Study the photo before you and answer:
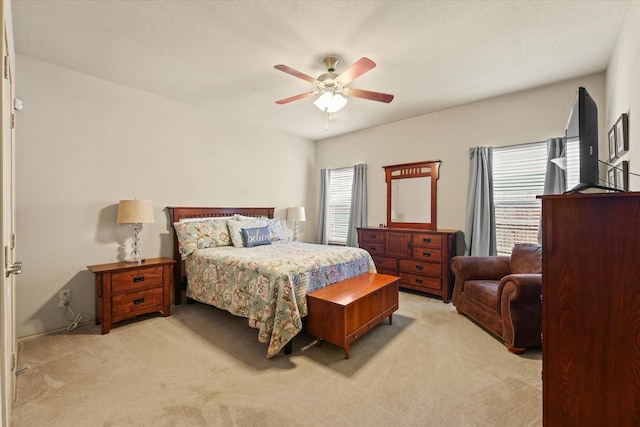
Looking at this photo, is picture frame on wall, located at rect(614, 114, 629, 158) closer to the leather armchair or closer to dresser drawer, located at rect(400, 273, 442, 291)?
the leather armchair

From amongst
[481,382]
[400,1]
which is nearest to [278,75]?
[400,1]

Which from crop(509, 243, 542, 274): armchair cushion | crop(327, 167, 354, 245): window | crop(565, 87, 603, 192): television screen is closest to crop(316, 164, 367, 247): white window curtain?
crop(327, 167, 354, 245): window

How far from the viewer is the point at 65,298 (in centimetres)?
303

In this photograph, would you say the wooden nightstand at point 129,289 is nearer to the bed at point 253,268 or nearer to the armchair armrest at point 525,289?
the bed at point 253,268

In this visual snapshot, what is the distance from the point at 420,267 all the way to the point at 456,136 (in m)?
2.01

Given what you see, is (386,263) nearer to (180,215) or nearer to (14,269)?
(180,215)

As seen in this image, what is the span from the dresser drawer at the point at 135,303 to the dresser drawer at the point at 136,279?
63 mm

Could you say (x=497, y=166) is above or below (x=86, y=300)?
above

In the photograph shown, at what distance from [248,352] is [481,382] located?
188 cm

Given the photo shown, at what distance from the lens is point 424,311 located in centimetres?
353

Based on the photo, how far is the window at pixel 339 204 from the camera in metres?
5.69

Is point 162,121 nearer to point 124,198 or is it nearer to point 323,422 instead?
point 124,198

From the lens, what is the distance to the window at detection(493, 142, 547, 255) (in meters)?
3.59

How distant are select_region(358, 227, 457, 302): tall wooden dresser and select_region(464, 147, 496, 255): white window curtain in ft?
0.91
